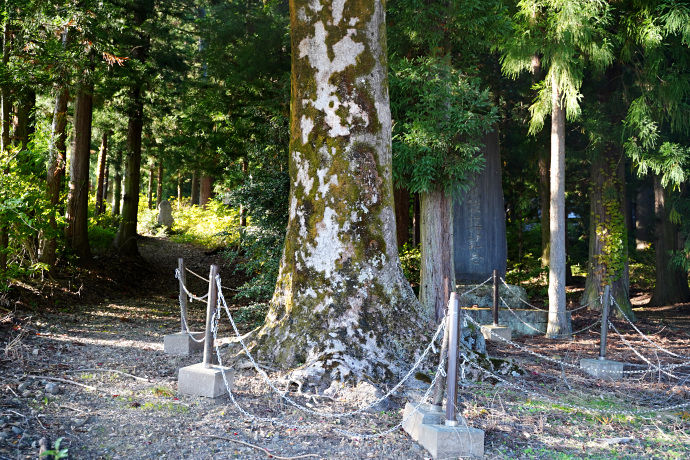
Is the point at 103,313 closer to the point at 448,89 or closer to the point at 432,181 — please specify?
the point at 432,181

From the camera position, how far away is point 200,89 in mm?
19609

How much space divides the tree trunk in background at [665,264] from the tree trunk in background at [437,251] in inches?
294

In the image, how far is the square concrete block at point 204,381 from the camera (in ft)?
16.8

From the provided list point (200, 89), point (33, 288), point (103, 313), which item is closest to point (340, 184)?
point (103, 313)

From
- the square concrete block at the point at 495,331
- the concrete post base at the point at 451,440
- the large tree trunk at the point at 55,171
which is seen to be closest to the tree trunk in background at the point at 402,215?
the square concrete block at the point at 495,331

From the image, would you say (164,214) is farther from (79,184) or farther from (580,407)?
(580,407)

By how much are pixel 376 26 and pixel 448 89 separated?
12.5 ft

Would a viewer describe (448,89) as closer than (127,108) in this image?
Yes

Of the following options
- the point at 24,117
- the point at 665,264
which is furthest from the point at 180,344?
the point at 665,264

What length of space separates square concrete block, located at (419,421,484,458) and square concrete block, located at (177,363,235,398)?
6.78ft

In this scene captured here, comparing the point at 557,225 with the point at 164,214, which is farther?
the point at 164,214

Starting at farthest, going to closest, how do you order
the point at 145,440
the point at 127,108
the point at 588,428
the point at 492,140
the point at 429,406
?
the point at 127,108
the point at 492,140
the point at 588,428
the point at 429,406
the point at 145,440

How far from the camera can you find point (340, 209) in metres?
6.09

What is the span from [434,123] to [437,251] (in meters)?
2.41
